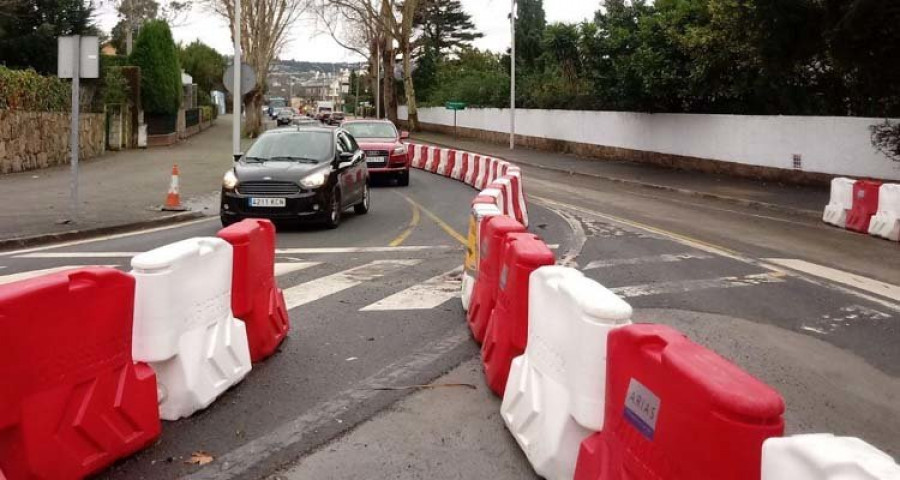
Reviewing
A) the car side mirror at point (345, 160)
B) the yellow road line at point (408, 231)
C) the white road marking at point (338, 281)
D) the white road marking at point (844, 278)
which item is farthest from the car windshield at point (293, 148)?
→ the white road marking at point (844, 278)

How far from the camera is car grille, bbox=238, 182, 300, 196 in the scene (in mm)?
13086

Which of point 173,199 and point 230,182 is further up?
point 230,182

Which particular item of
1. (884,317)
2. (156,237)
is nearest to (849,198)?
(884,317)

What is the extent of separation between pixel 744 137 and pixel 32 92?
2012 cm

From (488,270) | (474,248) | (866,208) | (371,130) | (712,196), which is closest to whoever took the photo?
(488,270)

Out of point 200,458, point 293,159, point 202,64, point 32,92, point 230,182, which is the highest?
point 202,64

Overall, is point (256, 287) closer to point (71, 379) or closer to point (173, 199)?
point (71, 379)

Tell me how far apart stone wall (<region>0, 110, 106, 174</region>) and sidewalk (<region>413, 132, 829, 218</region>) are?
50.4 feet

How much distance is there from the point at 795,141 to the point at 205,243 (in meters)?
19.9

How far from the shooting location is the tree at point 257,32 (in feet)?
147

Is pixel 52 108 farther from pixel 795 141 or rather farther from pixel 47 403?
pixel 47 403

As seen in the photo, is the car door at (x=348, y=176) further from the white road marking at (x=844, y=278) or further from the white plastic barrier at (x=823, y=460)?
the white plastic barrier at (x=823, y=460)

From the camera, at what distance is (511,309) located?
5.27 meters

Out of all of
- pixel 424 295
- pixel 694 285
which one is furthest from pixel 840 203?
pixel 424 295
